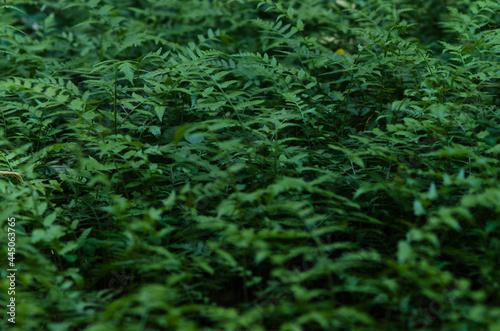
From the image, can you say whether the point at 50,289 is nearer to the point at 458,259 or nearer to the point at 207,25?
the point at 458,259

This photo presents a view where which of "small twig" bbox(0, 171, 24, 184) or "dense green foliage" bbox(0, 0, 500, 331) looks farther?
"small twig" bbox(0, 171, 24, 184)

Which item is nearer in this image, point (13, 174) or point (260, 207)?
→ point (260, 207)

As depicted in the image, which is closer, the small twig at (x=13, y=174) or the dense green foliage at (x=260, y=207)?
the dense green foliage at (x=260, y=207)

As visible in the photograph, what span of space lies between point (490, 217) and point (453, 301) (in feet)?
1.95

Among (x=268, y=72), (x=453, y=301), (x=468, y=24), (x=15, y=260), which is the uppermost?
(x=468, y=24)

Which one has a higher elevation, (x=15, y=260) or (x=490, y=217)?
(x=490, y=217)

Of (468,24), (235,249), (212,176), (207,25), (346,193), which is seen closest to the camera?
(235,249)

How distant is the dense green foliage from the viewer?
5.77ft

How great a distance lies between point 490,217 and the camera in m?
2.15

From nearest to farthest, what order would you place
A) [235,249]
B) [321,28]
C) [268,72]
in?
1. [235,249]
2. [268,72]
3. [321,28]

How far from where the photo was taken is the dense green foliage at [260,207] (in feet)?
5.77

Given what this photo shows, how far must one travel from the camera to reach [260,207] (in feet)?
7.22

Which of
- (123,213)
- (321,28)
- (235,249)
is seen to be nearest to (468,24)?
(321,28)

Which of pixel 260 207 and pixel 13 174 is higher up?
pixel 260 207
